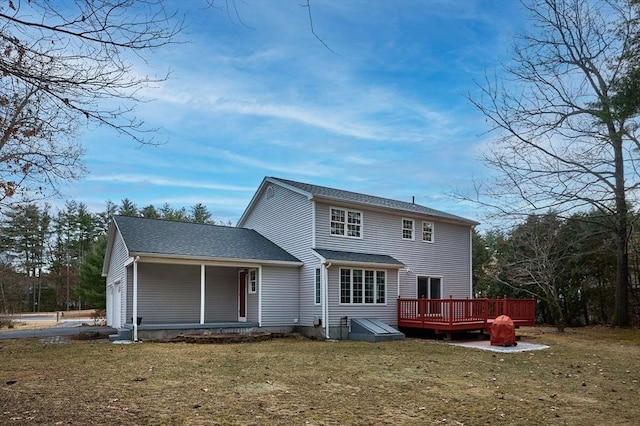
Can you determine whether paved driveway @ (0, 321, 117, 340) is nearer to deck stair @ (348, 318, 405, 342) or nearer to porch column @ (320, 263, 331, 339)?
porch column @ (320, 263, 331, 339)

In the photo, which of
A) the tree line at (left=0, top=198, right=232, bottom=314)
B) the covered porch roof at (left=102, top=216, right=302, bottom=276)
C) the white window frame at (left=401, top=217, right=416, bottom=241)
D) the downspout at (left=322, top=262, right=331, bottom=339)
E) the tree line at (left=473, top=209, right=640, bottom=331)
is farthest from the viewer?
the tree line at (left=0, top=198, right=232, bottom=314)

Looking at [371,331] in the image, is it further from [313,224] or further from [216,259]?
[216,259]

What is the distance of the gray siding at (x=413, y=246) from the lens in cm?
1822

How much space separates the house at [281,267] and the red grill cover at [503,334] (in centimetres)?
389

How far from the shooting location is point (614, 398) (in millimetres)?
7613

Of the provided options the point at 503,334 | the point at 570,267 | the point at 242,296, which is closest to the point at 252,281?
the point at 242,296

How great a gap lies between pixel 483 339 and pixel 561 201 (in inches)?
215

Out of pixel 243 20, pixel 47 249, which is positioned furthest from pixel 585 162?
pixel 47 249

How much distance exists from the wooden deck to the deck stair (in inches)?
44.5

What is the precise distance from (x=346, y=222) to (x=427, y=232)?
4.34m

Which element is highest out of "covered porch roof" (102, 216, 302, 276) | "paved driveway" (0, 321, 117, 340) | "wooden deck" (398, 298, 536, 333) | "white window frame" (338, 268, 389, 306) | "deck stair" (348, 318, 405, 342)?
"covered porch roof" (102, 216, 302, 276)

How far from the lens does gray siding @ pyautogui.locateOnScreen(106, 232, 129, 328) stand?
17.0 metres

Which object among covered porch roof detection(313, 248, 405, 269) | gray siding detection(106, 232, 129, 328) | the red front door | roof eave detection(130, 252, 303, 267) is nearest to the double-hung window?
covered porch roof detection(313, 248, 405, 269)

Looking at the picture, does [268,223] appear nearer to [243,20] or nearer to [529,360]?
[529,360]
